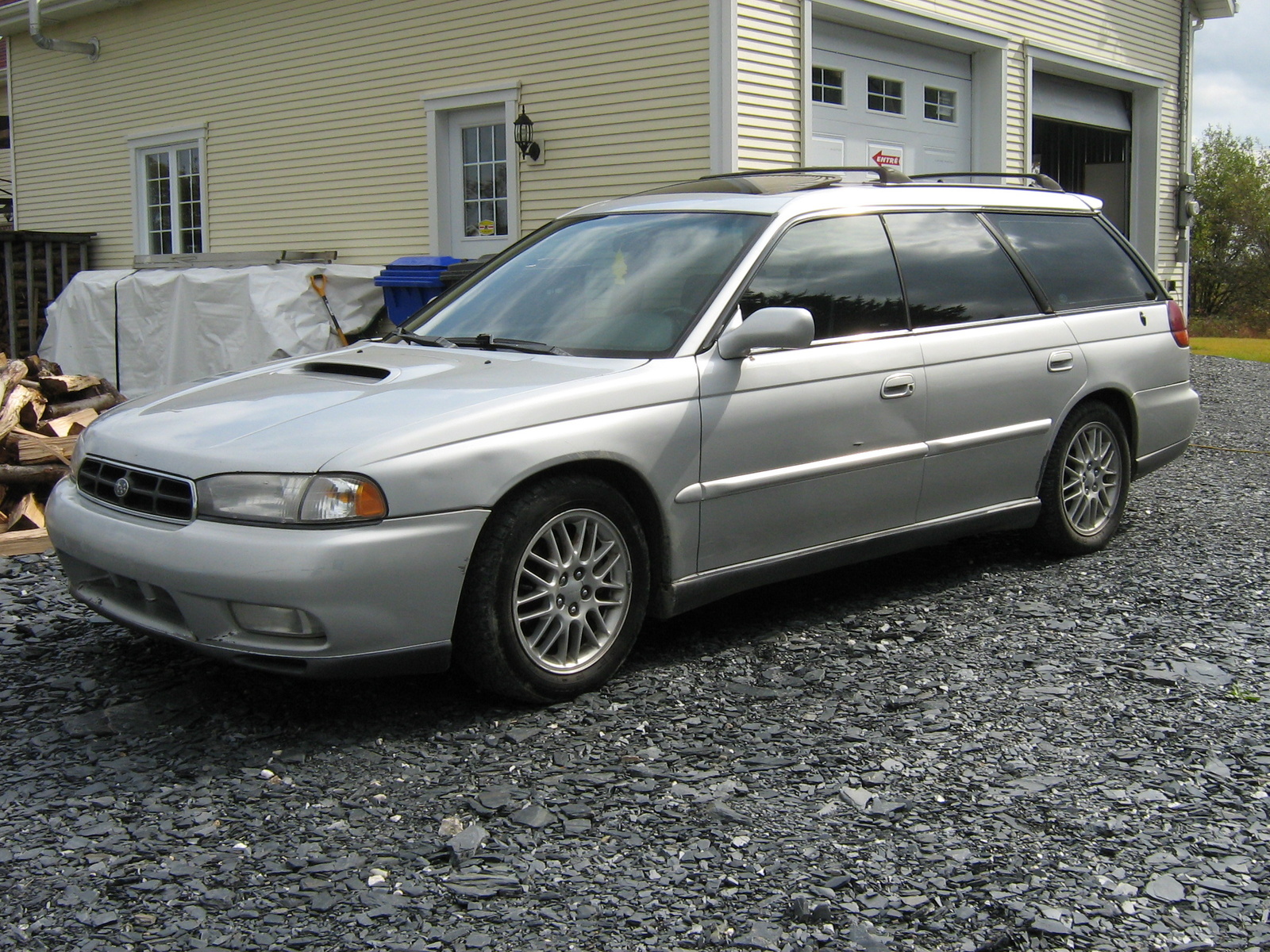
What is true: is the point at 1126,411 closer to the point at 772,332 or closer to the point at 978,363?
the point at 978,363

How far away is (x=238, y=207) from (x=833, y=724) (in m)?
13.2

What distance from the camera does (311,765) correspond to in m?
3.66

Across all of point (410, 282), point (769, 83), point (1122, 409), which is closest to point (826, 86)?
point (769, 83)

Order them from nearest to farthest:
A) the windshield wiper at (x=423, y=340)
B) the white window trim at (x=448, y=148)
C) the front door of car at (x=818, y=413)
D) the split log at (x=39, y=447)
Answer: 1. the front door of car at (x=818, y=413)
2. the windshield wiper at (x=423, y=340)
3. the split log at (x=39, y=447)
4. the white window trim at (x=448, y=148)

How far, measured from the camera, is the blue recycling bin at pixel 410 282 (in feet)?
35.9

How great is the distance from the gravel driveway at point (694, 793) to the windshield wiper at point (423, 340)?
1.30 m

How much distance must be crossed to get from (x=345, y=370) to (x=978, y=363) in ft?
8.48

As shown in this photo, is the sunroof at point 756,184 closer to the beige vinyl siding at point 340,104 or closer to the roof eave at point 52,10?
the beige vinyl siding at point 340,104

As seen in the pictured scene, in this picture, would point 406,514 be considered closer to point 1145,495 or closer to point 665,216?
point 665,216

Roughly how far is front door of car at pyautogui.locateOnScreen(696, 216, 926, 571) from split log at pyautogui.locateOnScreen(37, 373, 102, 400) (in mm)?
4985

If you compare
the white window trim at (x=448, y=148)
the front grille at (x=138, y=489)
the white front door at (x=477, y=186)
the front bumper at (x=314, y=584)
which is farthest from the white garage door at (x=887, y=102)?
the front bumper at (x=314, y=584)

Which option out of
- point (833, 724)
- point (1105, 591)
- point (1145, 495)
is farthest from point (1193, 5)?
point (833, 724)

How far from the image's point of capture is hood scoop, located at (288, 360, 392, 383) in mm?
4346

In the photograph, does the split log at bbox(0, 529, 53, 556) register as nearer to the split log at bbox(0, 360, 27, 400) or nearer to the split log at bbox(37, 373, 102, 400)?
the split log at bbox(0, 360, 27, 400)
